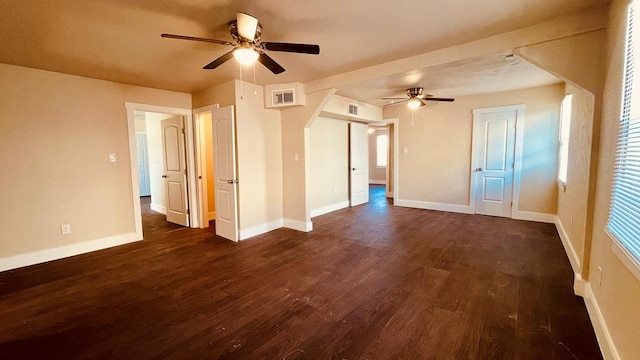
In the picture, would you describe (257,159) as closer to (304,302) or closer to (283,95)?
(283,95)

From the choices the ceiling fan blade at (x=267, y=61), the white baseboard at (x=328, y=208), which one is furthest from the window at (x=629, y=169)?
the white baseboard at (x=328, y=208)

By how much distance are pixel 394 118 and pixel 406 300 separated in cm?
499

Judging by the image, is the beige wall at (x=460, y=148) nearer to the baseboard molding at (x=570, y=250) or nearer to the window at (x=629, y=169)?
the baseboard molding at (x=570, y=250)

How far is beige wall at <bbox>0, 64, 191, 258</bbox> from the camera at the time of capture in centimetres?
319

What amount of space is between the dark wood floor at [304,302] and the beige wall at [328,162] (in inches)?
73.0

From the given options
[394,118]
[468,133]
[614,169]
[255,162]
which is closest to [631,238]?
[614,169]

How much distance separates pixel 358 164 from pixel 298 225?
281cm

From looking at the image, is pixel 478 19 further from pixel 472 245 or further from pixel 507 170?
pixel 507 170

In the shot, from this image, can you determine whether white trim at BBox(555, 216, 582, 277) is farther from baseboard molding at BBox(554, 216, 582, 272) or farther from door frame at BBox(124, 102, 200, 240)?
door frame at BBox(124, 102, 200, 240)

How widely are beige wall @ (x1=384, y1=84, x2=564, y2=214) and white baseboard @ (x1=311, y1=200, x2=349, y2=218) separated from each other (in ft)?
4.67

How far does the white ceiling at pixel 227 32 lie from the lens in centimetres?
207

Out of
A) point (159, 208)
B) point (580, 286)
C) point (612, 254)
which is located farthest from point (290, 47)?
point (159, 208)

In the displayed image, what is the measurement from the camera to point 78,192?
3.69 meters

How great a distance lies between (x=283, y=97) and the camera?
4246 mm
